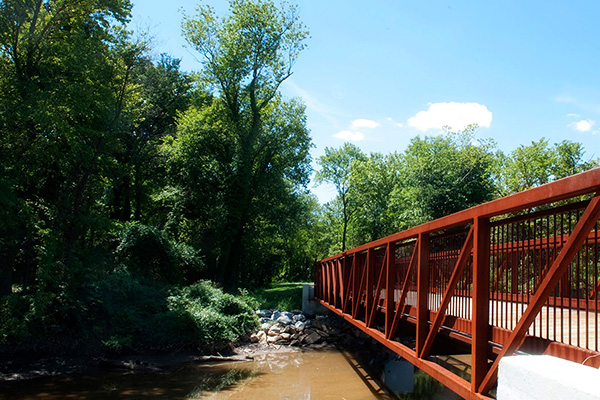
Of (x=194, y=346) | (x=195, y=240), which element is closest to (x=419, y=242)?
(x=194, y=346)

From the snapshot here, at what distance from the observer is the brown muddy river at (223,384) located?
35.1 ft

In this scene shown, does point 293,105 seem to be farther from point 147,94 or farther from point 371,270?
point 371,270

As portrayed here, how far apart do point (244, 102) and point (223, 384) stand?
799 inches

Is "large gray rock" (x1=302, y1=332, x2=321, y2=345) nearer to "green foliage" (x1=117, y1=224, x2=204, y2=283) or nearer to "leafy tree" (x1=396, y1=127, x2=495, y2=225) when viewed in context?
"green foliage" (x1=117, y1=224, x2=204, y2=283)

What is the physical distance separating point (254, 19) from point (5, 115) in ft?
57.8

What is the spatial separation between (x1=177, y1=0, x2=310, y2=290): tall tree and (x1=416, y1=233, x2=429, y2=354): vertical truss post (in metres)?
19.7

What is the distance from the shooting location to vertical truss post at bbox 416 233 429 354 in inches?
244

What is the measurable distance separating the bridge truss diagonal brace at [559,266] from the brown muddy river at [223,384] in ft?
25.6

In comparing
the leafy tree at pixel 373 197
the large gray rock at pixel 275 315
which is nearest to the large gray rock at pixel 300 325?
the large gray rock at pixel 275 315

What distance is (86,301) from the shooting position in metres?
14.8

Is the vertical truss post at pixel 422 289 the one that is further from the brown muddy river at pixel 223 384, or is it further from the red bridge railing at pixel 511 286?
the brown muddy river at pixel 223 384

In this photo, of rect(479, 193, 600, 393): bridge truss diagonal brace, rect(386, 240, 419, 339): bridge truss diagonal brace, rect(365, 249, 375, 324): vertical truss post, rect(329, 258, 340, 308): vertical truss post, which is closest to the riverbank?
rect(329, 258, 340, 308): vertical truss post

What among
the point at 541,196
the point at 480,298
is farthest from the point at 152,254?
the point at 541,196

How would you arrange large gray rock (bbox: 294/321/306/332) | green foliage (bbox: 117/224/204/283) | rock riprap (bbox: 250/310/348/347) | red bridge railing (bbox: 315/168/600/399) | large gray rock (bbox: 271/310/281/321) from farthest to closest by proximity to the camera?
green foliage (bbox: 117/224/204/283)
large gray rock (bbox: 271/310/281/321)
large gray rock (bbox: 294/321/306/332)
rock riprap (bbox: 250/310/348/347)
red bridge railing (bbox: 315/168/600/399)
